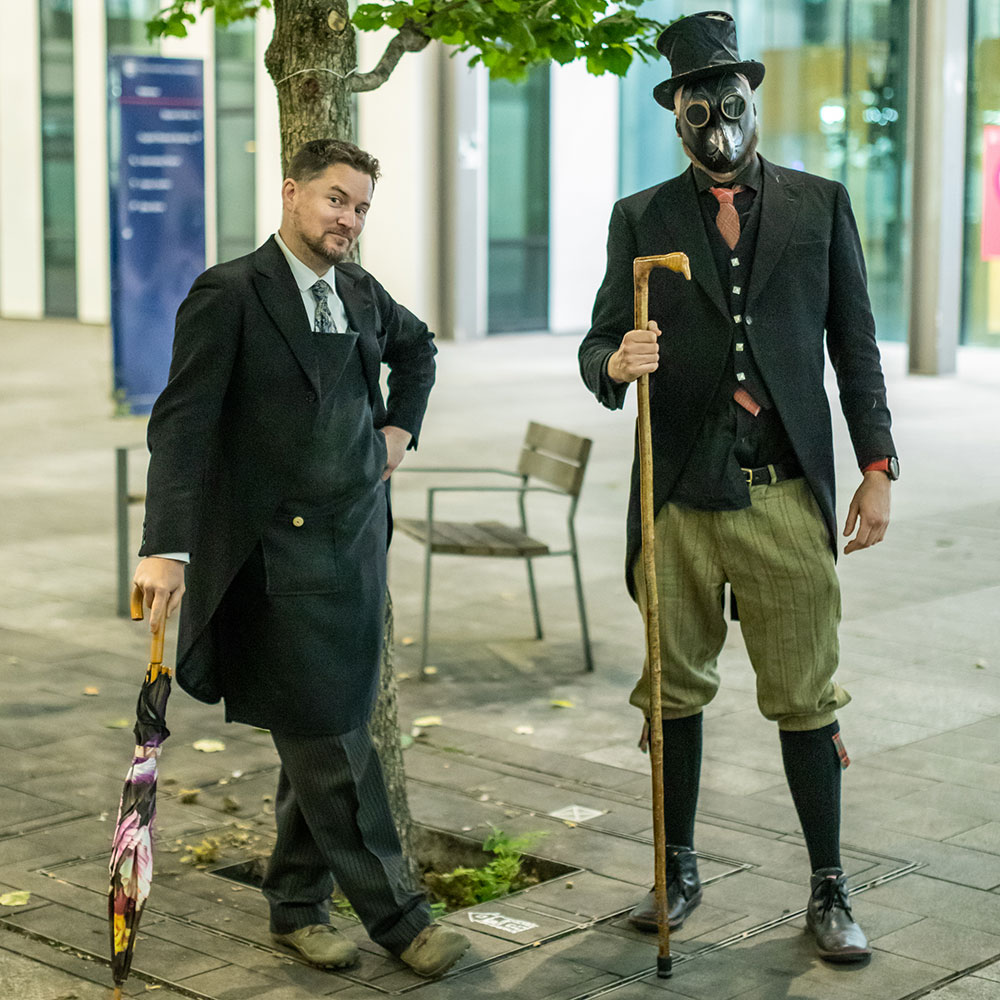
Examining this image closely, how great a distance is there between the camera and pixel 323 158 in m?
3.93

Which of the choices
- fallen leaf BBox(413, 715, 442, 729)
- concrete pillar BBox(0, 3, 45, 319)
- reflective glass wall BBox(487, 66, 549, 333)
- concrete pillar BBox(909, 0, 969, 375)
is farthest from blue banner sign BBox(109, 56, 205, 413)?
concrete pillar BBox(0, 3, 45, 319)

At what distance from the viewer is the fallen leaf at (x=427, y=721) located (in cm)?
645

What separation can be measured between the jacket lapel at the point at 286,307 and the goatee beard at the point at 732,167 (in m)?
1.00

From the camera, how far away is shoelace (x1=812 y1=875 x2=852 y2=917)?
14.1 feet

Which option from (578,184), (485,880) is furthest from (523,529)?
(578,184)

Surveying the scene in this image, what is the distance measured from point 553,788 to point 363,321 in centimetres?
208

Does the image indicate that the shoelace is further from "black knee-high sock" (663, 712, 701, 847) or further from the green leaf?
the green leaf

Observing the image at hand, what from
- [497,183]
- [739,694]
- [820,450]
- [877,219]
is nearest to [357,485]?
[820,450]

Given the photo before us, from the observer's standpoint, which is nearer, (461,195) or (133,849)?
(133,849)

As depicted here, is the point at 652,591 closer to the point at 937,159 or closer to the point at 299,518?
the point at 299,518

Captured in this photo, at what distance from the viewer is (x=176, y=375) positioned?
12.8 feet

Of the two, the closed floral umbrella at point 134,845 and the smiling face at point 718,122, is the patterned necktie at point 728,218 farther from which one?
the closed floral umbrella at point 134,845

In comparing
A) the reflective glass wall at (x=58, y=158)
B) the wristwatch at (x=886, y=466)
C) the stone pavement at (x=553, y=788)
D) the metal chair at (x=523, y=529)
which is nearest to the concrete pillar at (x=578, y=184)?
the reflective glass wall at (x=58, y=158)

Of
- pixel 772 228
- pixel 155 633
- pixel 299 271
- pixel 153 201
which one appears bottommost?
pixel 155 633
